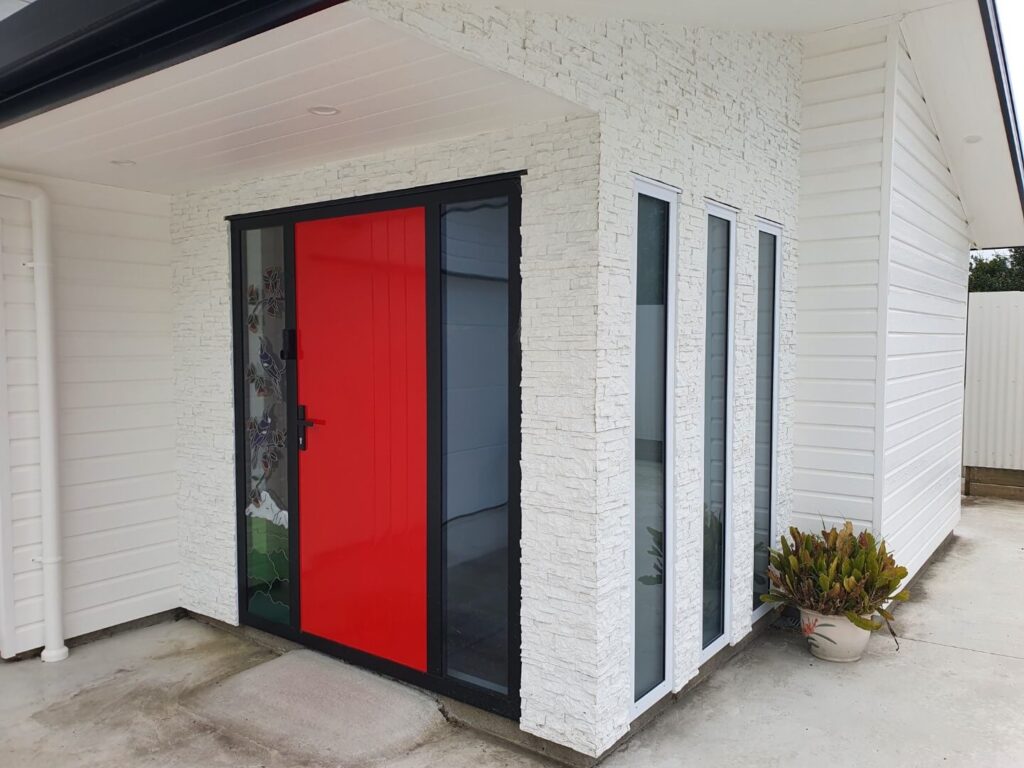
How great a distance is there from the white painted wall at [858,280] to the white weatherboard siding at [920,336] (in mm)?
18

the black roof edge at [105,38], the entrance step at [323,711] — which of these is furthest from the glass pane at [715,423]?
the black roof edge at [105,38]

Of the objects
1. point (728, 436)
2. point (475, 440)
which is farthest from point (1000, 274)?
point (475, 440)

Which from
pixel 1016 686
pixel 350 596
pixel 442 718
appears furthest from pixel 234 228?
pixel 1016 686

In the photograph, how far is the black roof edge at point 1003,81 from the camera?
13.3 feet

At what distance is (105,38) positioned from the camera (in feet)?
5.83

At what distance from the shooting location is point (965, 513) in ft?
24.2

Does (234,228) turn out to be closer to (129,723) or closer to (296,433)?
(296,433)

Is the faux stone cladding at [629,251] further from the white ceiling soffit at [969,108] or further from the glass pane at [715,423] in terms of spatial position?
the white ceiling soffit at [969,108]

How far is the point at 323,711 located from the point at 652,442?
5.85 feet

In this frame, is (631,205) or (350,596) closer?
(631,205)

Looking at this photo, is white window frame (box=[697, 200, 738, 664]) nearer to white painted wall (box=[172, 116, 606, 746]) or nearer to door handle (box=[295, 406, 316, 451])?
white painted wall (box=[172, 116, 606, 746])

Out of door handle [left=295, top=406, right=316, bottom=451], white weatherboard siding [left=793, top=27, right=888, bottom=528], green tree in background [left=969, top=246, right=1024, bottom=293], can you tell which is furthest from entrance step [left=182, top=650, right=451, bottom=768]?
green tree in background [left=969, top=246, right=1024, bottom=293]

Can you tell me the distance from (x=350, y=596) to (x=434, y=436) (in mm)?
979

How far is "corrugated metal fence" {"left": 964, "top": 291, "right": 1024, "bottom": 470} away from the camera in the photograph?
7945 millimetres
